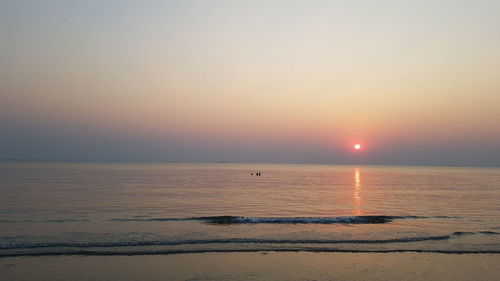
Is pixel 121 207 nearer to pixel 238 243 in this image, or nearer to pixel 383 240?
pixel 238 243

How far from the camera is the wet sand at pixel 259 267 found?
14.4m

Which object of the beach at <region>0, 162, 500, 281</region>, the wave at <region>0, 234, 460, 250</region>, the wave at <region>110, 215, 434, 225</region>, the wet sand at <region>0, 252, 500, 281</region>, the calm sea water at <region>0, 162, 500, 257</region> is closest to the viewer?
the wet sand at <region>0, 252, 500, 281</region>

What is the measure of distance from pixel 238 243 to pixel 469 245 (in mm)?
12963

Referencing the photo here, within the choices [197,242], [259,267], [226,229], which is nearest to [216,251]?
[197,242]

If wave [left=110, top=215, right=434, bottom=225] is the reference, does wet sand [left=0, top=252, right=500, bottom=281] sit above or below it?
above

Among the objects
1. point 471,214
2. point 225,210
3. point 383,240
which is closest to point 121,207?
point 225,210

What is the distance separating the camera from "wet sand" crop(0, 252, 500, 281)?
14367 mm

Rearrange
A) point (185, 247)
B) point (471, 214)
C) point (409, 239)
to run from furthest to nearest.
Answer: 1. point (471, 214)
2. point (409, 239)
3. point (185, 247)

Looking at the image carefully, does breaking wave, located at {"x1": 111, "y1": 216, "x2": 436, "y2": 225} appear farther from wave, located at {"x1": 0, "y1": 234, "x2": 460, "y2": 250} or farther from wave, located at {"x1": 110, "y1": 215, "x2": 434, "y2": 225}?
wave, located at {"x1": 0, "y1": 234, "x2": 460, "y2": 250}

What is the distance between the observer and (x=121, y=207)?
35.5 meters

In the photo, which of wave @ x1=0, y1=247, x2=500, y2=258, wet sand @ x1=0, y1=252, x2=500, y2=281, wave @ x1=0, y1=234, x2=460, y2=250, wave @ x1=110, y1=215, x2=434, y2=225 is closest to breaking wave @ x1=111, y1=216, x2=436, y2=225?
wave @ x1=110, y1=215, x2=434, y2=225

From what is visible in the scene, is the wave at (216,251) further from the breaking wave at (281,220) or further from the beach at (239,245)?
the breaking wave at (281,220)

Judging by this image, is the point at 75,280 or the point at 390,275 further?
the point at 390,275

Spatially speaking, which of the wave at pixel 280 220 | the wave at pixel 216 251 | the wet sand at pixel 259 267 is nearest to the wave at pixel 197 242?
the wave at pixel 216 251
